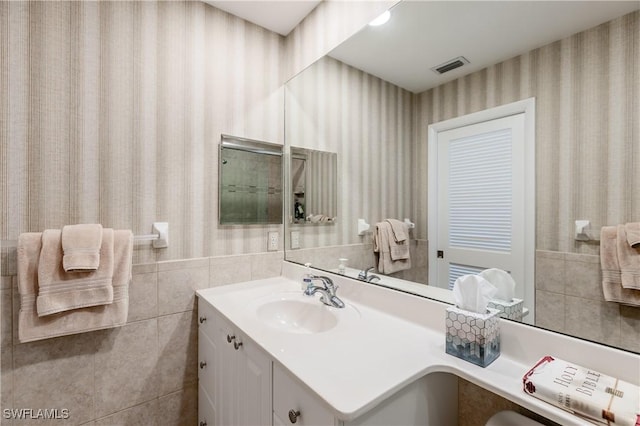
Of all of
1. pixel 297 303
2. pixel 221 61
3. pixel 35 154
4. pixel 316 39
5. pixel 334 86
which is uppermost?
pixel 316 39

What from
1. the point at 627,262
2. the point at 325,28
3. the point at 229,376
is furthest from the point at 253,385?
the point at 325,28

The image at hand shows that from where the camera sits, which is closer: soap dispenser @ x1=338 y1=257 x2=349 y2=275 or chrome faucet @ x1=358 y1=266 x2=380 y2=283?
chrome faucet @ x1=358 y1=266 x2=380 y2=283

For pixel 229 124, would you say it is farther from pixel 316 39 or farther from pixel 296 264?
pixel 296 264

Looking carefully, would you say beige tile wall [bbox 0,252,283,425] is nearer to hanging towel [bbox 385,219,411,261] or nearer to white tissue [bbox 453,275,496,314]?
hanging towel [bbox 385,219,411,261]

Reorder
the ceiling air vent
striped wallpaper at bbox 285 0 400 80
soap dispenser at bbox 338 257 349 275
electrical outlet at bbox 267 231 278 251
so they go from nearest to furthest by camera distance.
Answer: the ceiling air vent → striped wallpaper at bbox 285 0 400 80 → soap dispenser at bbox 338 257 349 275 → electrical outlet at bbox 267 231 278 251

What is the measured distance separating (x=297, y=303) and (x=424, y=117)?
1.00m

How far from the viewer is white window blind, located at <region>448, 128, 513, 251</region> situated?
2.95 ft

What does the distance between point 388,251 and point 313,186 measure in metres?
0.68

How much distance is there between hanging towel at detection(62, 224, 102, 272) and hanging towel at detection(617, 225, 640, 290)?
165 centimetres

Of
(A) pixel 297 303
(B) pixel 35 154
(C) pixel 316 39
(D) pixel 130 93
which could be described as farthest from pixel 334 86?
(B) pixel 35 154

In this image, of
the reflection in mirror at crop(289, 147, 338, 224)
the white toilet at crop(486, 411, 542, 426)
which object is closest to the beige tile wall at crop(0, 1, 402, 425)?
the reflection in mirror at crop(289, 147, 338, 224)

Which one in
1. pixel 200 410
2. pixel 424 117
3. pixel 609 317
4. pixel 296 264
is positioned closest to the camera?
pixel 609 317

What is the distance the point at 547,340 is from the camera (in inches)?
30.5

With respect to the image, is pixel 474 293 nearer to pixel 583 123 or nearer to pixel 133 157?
pixel 583 123
